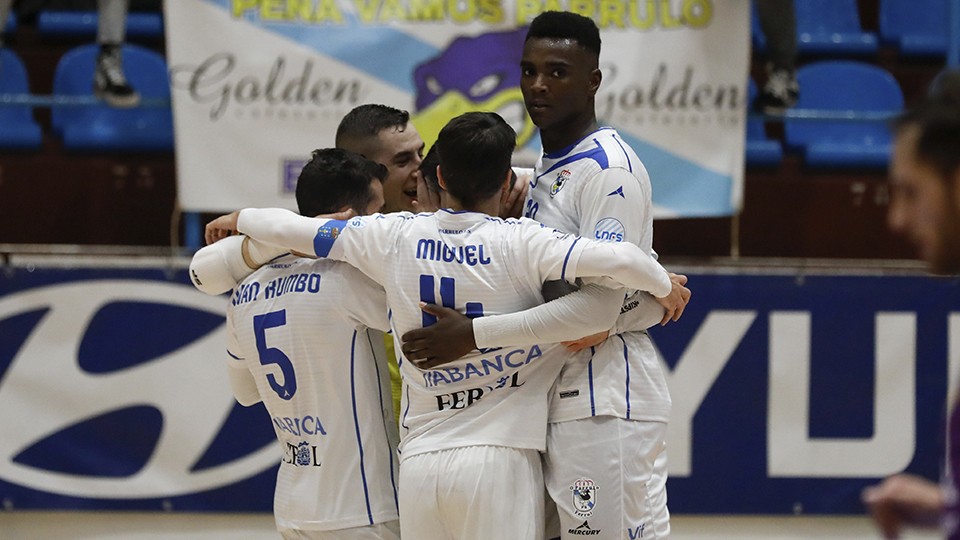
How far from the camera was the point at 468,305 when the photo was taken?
3436 mm

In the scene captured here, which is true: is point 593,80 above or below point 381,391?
above

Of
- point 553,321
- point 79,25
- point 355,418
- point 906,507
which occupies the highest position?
point 79,25

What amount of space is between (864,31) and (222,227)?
6.41 m

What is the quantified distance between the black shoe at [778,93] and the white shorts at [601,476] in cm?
398

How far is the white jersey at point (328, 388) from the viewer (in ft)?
11.9

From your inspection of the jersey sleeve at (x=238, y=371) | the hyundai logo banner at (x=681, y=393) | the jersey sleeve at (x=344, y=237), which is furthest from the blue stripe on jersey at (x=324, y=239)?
the hyundai logo banner at (x=681, y=393)

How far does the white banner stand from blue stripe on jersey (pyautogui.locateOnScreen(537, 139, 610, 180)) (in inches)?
121

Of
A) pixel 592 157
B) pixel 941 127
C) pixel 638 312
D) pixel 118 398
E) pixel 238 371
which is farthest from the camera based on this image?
pixel 118 398

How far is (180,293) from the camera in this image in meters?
6.39

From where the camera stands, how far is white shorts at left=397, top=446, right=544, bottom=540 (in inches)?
133

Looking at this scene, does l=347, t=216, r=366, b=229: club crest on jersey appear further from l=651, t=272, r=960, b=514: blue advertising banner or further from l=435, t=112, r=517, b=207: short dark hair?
l=651, t=272, r=960, b=514: blue advertising banner

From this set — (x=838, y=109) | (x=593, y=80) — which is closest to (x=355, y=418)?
(x=593, y=80)

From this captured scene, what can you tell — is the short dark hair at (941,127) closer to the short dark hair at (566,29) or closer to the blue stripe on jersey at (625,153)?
the blue stripe on jersey at (625,153)

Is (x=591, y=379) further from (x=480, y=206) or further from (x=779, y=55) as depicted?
(x=779, y=55)
